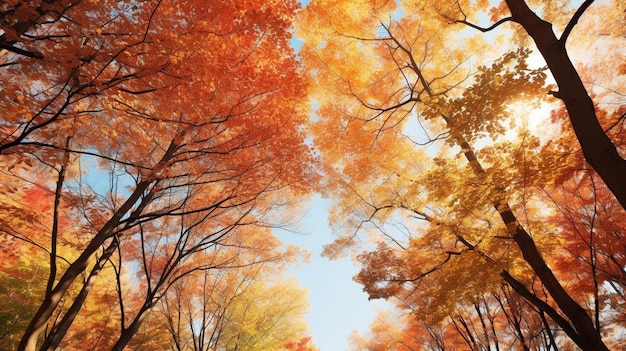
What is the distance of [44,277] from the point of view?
793 cm

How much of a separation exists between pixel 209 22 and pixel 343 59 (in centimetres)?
336

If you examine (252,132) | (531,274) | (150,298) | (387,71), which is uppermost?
(387,71)

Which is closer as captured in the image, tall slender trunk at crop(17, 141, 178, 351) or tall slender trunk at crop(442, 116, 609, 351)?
tall slender trunk at crop(17, 141, 178, 351)

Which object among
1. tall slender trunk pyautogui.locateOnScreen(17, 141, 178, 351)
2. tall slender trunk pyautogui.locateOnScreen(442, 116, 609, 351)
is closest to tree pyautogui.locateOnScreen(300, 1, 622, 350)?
tall slender trunk pyautogui.locateOnScreen(442, 116, 609, 351)

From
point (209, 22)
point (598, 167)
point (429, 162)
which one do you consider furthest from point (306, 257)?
point (598, 167)

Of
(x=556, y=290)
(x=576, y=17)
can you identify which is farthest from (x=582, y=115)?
(x=556, y=290)

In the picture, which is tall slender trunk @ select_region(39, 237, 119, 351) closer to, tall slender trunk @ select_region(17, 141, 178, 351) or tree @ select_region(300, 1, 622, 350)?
tall slender trunk @ select_region(17, 141, 178, 351)

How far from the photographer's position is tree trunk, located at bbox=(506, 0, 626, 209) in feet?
8.54

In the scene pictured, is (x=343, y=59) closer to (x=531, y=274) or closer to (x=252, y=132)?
(x=252, y=132)

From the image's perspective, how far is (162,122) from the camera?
3691 mm

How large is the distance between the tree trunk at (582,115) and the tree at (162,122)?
375cm

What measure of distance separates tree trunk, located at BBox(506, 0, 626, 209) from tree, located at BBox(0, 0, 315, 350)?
3.75 metres

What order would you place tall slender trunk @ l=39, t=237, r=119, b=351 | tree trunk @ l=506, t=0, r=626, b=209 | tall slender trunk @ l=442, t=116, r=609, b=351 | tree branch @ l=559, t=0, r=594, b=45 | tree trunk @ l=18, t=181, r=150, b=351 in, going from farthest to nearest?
tall slender trunk @ l=442, t=116, r=609, b=351, tall slender trunk @ l=39, t=237, r=119, b=351, tree trunk @ l=18, t=181, r=150, b=351, tree branch @ l=559, t=0, r=594, b=45, tree trunk @ l=506, t=0, r=626, b=209

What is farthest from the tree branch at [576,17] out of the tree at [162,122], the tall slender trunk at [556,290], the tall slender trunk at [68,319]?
the tall slender trunk at [68,319]
